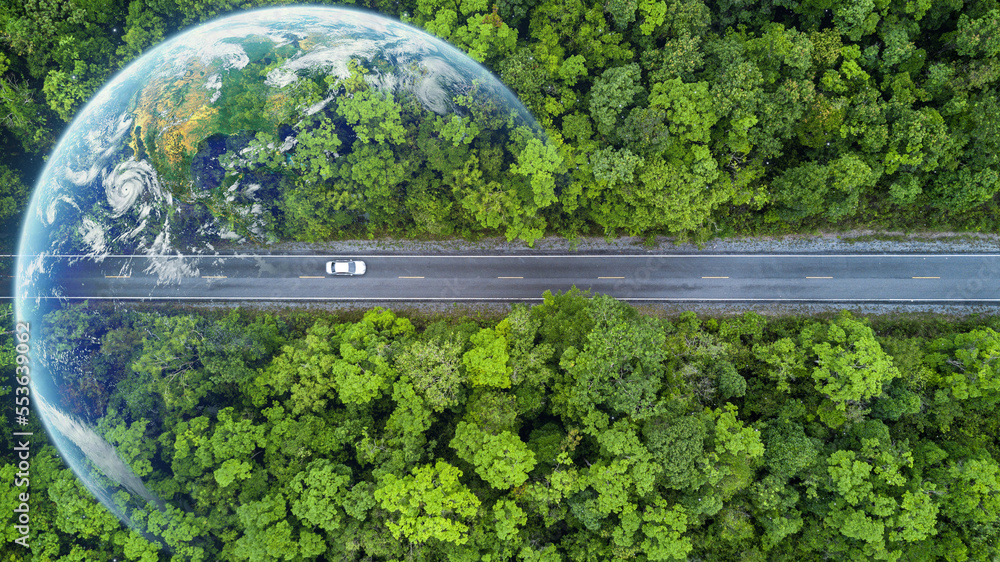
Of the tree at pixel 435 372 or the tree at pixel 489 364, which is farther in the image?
the tree at pixel 435 372

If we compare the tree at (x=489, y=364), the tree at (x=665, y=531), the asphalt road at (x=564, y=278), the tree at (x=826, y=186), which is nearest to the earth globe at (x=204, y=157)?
the asphalt road at (x=564, y=278)

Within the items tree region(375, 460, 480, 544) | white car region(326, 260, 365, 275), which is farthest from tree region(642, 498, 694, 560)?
white car region(326, 260, 365, 275)

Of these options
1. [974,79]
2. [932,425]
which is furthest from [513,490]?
[974,79]

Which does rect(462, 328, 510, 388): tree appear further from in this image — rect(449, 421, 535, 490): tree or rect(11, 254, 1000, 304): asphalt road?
rect(11, 254, 1000, 304): asphalt road

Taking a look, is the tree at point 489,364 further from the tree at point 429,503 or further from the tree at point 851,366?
the tree at point 851,366

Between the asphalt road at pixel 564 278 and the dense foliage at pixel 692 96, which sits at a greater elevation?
the dense foliage at pixel 692 96

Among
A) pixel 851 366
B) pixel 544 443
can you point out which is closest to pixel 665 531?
pixel 544 443

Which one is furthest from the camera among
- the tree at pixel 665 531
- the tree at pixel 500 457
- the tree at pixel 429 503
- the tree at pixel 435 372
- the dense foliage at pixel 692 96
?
the tree at pixel 435 372
